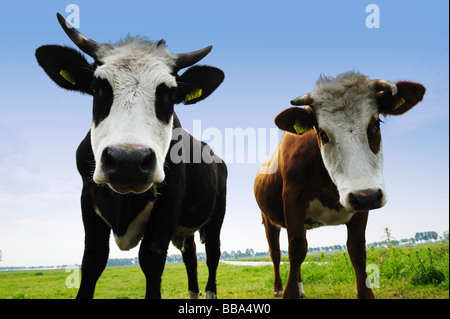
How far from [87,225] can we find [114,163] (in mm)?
1332

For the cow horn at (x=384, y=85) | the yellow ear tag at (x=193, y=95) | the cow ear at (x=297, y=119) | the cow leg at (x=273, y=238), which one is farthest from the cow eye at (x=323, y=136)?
the cow leg at (x=273, y=238)

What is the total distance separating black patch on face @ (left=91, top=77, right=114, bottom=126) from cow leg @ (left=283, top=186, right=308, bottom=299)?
2903mm

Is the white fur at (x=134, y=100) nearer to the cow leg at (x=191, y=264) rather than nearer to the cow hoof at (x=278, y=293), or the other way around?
the cow leg at (x=191, y=264)

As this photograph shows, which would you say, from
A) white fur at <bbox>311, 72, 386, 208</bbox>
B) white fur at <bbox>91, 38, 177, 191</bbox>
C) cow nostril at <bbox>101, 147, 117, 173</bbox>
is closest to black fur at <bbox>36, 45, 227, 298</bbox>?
white fur at <bbox>91, 38, 177, 191</bbox>

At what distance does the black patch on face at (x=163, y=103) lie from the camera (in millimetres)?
3735

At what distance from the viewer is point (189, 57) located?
4488 millimetres

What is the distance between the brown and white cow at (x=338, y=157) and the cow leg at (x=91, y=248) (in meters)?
2.49

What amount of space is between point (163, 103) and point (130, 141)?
2.71ft

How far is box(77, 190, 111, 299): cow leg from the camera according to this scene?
156 inches

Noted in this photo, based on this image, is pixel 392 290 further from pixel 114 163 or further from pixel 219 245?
pixel 114 163

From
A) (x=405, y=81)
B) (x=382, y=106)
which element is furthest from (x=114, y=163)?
(x=405, y=81)

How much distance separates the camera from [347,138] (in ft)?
15.4
